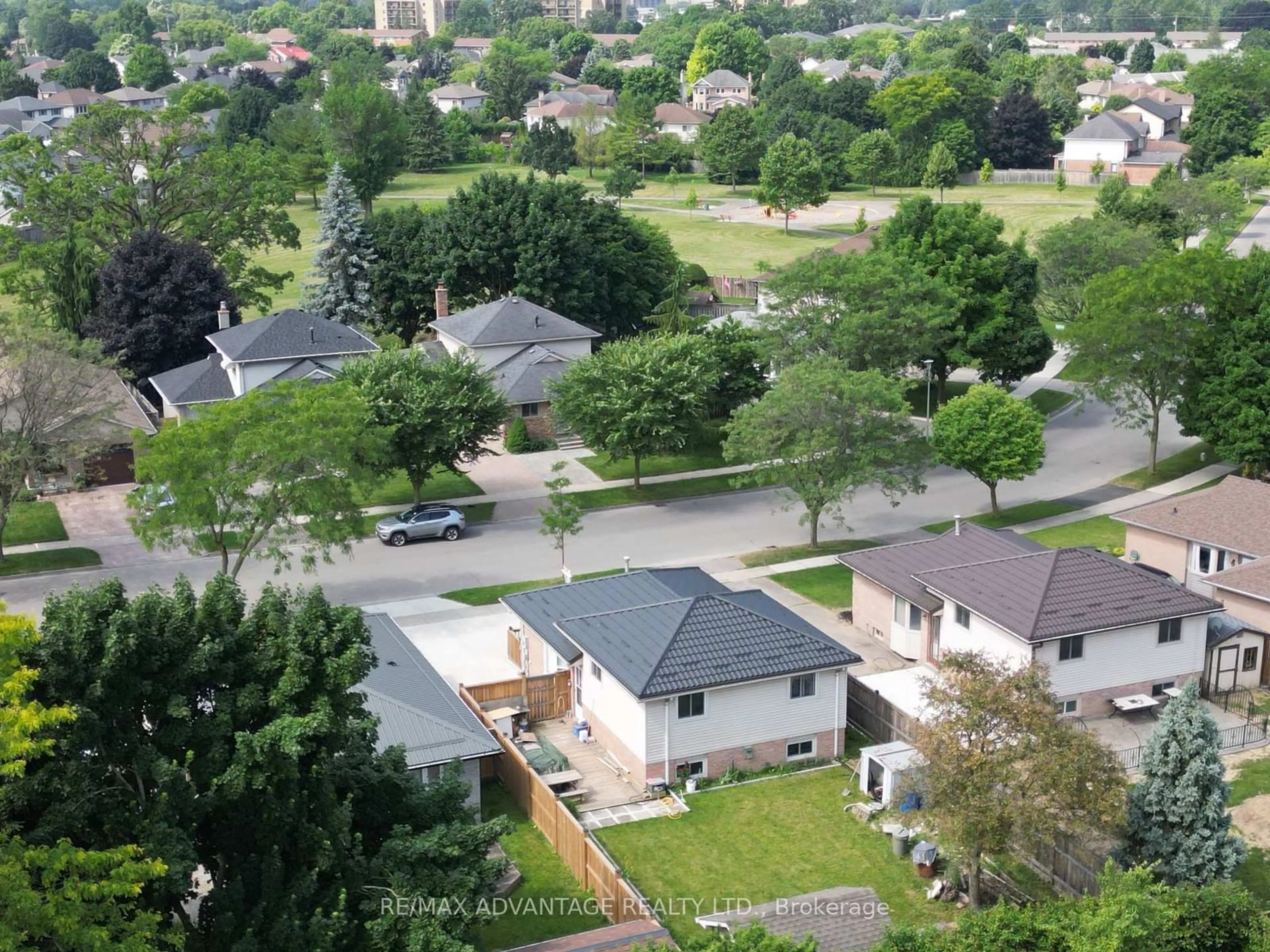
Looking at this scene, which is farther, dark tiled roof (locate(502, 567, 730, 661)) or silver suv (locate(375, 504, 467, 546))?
silver suv (locate(375, 504, 467, 546))

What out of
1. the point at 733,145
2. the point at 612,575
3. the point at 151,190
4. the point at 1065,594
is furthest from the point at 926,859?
the point at 733,145

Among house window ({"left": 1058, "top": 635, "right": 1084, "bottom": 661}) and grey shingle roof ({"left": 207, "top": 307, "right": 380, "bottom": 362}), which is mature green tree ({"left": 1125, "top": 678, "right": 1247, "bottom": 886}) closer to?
house window ({"left": 1058, "top": 635, "right": 1084, "bottom": 661})

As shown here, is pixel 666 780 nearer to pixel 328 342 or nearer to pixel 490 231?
pixel 328 342

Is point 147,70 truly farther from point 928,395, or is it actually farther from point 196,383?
point 928,395

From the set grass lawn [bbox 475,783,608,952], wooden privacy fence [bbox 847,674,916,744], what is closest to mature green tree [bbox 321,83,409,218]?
wooden privacy fence [bbox 847,674,916,744]

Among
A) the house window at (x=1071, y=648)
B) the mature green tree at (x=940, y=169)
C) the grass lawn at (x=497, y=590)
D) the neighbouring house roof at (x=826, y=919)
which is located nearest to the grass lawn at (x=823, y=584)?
the grass lawn at (x=497, y=590)

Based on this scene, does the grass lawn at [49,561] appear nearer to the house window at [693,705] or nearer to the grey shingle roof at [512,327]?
the grey shingle roof at [512,327]
